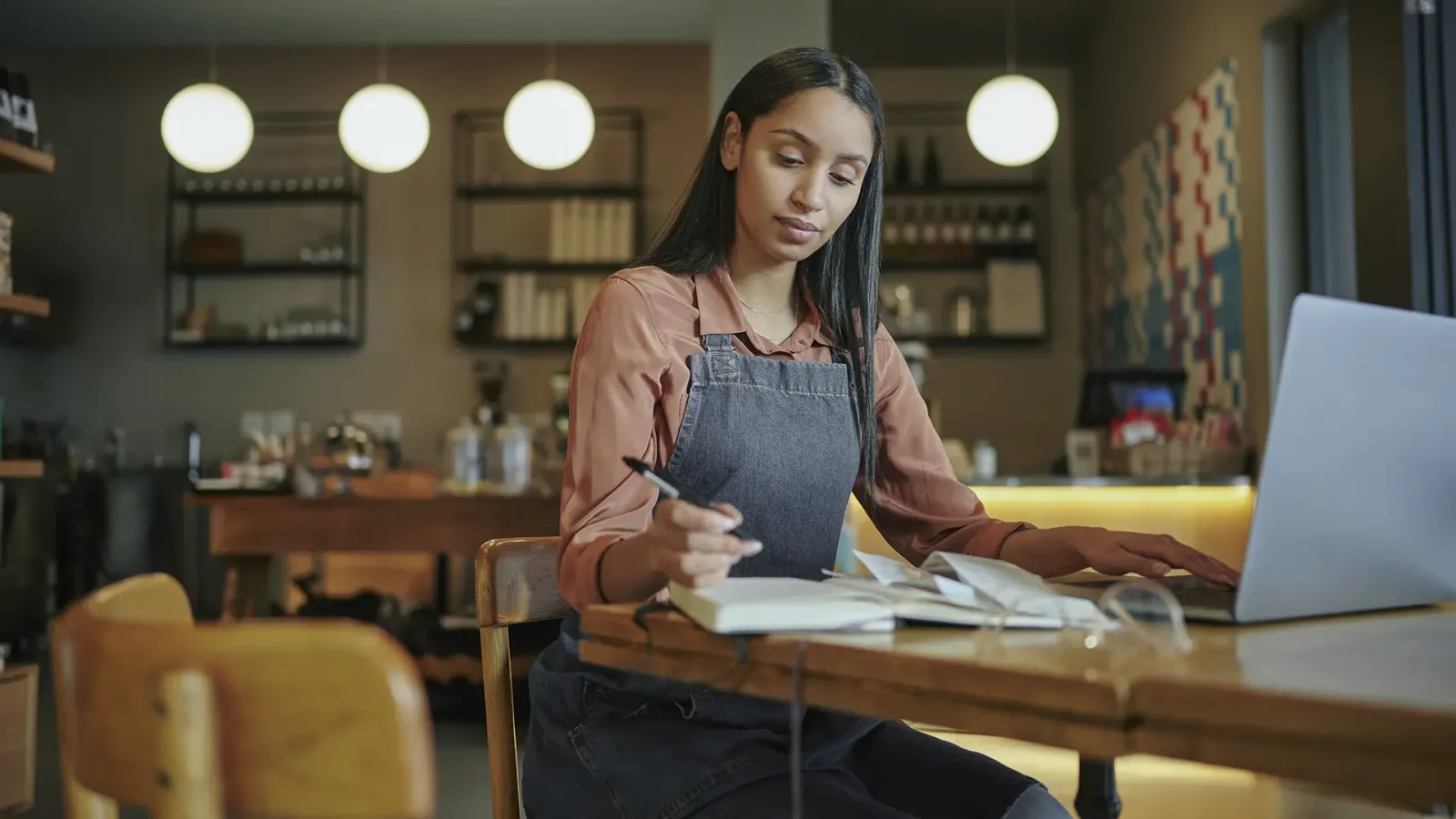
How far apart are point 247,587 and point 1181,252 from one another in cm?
387

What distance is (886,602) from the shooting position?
96cm

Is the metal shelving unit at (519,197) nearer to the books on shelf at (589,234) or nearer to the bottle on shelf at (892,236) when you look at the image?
the books on shelf at (589,234)

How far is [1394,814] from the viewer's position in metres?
2.79

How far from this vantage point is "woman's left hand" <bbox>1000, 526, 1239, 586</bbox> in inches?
48.1

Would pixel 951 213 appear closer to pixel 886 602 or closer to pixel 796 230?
pixel 796 230

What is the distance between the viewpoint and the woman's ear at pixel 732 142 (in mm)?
1475

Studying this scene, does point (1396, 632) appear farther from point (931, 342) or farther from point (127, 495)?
point (127, 495)

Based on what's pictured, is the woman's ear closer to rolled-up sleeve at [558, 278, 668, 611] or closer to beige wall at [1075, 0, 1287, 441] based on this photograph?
rolled-up sleeve at [558, 278, 668, 611]

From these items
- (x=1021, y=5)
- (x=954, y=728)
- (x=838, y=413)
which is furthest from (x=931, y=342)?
(x=954, y=728)

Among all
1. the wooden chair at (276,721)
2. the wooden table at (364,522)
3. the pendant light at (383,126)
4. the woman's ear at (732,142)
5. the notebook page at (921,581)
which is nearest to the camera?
the wooden chair at (276,721)

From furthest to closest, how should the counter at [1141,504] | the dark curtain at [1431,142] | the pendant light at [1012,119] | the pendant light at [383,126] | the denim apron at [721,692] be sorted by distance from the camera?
the pendant light at [383,126]
the pendant light at [1012,119]
the counter at [1141,504]
the dark curtain at [1431,142]
the denim apron at [721,692]

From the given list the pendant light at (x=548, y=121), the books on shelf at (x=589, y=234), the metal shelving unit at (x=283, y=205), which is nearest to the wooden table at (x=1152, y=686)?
the pendant light at (x=548, y=121)

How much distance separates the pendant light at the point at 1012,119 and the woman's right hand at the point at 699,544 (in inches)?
169

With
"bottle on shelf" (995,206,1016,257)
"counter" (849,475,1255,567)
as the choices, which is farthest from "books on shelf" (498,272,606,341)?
"counter" (849,475,1255,567)
